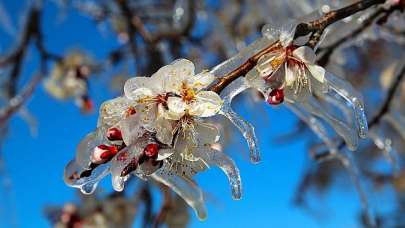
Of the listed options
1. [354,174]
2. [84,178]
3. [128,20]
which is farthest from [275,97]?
[128,20]

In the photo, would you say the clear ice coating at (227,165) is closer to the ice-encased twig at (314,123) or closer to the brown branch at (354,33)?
the ice-encased twig at (314,123)

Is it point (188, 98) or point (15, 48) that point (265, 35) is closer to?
point (188, 98)

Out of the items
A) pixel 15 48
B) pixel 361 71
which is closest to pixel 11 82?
pixel 15 48

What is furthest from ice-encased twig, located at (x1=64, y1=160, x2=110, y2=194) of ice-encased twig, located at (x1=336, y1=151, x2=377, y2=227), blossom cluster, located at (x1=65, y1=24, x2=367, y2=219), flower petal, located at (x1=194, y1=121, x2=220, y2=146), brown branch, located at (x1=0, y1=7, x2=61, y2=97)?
brown branch, located at (x1=0, y1=7, x2=61, y2=97)

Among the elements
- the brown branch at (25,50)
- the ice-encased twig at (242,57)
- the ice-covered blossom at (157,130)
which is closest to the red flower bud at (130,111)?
the ice-covered blossom at (157,130)

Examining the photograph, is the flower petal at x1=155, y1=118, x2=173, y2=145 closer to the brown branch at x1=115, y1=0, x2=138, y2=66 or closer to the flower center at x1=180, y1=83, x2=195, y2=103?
the flower center at x1=180, y1=83, x2=195, y2=103

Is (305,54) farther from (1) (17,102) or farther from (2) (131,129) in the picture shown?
(1) (17,102)

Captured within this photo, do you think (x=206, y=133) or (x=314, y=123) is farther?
(x=314, y=123)

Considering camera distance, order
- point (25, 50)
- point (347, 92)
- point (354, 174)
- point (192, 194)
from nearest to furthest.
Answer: point (347, 92) → point (192, 194) → point (354, 174) → point (25, 50)
